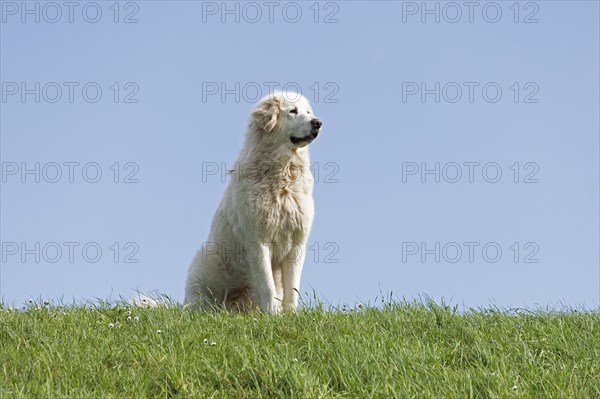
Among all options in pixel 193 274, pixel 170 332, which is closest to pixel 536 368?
pixel 170 332

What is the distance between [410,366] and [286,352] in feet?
3.49

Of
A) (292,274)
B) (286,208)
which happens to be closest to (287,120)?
(286,208)

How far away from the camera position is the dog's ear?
9633 millimetres

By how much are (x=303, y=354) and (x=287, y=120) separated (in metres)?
3.57

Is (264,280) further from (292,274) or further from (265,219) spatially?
(265,219)

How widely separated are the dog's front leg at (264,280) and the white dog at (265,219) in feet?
0.04

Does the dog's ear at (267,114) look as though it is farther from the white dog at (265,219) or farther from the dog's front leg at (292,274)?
the dog's front leg at (292,274)

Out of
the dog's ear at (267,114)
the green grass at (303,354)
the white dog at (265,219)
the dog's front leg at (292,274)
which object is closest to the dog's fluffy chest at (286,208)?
the white dog at (265,219)

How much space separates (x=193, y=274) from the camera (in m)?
10.3

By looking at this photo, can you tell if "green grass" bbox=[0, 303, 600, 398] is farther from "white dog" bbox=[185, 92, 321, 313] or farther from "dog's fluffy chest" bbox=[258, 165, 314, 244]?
"dog's fluffy chest" bbox=[258, 165, 314, 244]

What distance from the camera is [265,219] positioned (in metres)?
9.26

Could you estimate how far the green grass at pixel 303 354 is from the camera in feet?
20.4

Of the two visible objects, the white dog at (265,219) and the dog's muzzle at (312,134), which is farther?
the dog's muzzle at (312,134)

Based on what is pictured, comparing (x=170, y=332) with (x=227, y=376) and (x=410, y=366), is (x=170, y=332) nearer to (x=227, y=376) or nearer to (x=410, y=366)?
(x=227, y=376)
